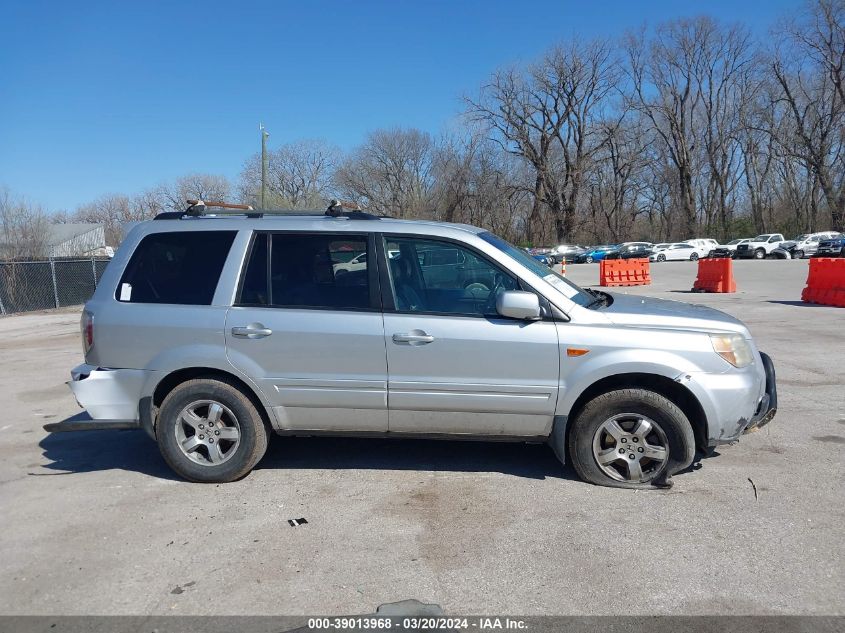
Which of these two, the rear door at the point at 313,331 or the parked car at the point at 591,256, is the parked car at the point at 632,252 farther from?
the rear door at the point at 313,331

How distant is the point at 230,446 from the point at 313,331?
1114 mm

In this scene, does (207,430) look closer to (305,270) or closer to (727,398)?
(305,270)

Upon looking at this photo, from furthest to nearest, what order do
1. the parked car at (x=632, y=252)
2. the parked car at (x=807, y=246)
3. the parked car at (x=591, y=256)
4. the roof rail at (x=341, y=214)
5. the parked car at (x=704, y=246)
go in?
the parked car at (x=591, y=256), the parked car at (x=704, y=246), the parked car at (x=632, y=252), the parked car at (x=807, y=246), the roof rail at (x=341, y=214)

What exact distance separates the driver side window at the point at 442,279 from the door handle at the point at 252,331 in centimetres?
96

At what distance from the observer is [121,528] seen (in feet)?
13.3

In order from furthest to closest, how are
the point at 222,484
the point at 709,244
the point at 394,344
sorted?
the point at 709,244 < the point at 222,484 < the point at 394,344

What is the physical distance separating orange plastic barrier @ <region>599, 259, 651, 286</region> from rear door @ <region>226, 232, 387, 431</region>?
20.8 metres

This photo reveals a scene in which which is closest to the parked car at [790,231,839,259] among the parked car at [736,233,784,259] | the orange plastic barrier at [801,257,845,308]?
the parked car at [736,233,784,259]

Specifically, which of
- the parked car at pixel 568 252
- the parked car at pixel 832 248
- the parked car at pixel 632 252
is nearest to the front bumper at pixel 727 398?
the parked car at pixel 832 248

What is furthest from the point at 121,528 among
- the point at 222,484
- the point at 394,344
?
the point at 394,344

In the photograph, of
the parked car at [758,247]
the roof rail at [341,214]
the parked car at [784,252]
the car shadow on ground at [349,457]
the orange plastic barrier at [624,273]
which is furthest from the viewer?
the parked car at [758,247]

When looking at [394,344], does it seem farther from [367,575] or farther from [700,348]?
[700,348]

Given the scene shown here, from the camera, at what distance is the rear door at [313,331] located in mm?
4461

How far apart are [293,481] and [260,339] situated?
1.11 m
